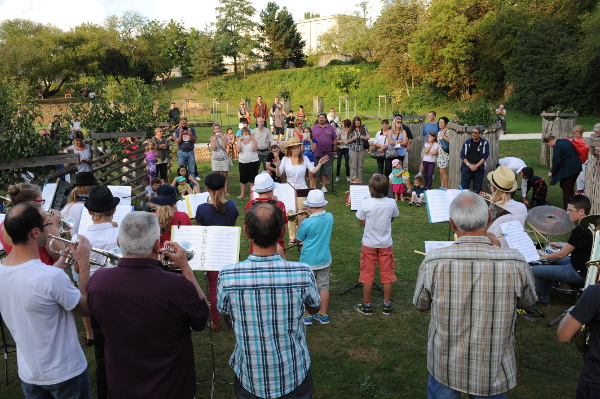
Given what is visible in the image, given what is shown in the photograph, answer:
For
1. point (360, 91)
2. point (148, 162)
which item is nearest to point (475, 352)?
point (148, 162)

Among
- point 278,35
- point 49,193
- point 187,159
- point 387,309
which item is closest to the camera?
point 387,309

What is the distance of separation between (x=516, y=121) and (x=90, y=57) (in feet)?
159

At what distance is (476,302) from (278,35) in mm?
62212

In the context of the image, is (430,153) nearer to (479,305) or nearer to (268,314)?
(479,305)

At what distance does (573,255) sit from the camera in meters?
5.77

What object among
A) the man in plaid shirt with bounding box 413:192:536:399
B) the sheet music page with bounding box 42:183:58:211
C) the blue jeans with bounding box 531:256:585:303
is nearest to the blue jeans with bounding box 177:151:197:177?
the sheet music page with bounding box 42:183:58:211

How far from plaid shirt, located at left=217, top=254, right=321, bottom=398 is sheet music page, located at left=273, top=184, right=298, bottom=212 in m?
A: 4.61

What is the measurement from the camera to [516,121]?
96.2ft

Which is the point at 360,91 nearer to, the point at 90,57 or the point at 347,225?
the point at 90,57

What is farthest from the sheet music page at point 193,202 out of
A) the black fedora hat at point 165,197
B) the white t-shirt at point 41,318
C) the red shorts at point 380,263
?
the white t-shirt at point 41,318

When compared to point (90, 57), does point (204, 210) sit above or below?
below

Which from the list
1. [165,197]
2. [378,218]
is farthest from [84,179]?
[378,218]

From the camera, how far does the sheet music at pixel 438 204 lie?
638cm

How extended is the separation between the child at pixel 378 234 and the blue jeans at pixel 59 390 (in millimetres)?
3685
